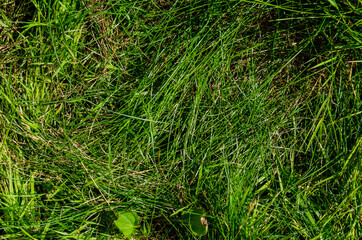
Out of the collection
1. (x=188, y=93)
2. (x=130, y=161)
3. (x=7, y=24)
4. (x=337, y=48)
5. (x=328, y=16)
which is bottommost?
(x=130, y=161)

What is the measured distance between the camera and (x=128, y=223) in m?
1.49

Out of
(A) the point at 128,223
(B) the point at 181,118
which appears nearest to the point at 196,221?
(A) the point at 128,223

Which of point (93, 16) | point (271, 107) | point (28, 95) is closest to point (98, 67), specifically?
point (93, 16)

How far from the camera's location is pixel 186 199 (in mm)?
1546

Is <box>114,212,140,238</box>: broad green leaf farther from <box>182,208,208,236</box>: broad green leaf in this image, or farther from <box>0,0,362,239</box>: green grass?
<box>182,208,208,236</box>: broad green leaf

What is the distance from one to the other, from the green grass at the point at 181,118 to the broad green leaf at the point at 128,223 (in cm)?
4

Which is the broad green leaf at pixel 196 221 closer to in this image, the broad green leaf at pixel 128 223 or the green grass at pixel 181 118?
the green grass at pixel 181 118

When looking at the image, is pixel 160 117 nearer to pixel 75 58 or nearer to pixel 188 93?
pixel 188 93

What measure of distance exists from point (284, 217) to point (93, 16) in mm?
1428

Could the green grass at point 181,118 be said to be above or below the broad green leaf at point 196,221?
above

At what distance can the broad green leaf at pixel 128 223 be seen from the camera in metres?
1.47

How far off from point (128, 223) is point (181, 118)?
0.59 meters

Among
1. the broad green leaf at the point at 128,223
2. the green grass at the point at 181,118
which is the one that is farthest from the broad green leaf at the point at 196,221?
the broad green leaf at the point at 128,223

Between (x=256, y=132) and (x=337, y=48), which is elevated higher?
(x=337, y=48)
